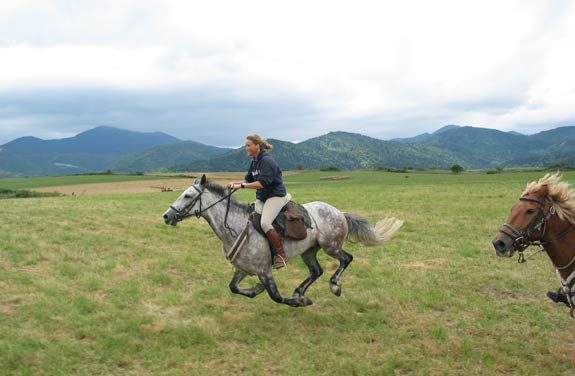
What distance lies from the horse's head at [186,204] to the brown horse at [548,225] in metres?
5.27

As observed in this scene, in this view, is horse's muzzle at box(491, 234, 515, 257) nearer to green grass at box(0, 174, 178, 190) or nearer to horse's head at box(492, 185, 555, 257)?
horse's head at box(492, 185, 555, 257)

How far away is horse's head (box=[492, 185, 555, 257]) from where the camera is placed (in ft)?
20.2

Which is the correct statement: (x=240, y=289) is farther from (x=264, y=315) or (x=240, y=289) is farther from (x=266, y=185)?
(x=266, y=185)

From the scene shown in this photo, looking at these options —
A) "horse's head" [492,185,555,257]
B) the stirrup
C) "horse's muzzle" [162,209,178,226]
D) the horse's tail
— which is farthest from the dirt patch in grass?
"horse's head" [492,185,555,257]

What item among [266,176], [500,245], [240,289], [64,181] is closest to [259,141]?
[266,176]

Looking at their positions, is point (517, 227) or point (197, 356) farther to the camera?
point (197, 356)

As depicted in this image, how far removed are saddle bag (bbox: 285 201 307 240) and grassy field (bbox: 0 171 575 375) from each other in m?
1.74

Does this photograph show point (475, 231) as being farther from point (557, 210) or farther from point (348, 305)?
point (557, 210)

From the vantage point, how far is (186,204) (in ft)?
27.2

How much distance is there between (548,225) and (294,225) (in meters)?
4.34

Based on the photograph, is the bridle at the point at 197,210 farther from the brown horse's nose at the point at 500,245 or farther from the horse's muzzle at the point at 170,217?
the brown horse's nose at the point at 500,245

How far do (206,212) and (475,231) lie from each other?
13.5 meters

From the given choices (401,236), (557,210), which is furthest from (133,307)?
(401,236)

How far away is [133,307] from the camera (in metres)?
9.12
